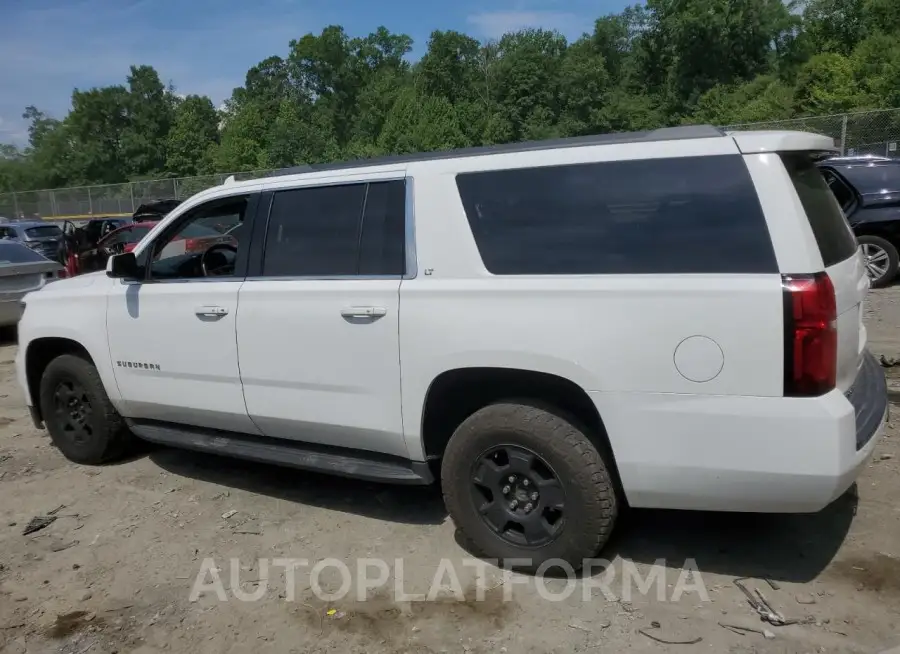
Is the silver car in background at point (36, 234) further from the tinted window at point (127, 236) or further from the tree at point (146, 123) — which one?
the tree at point (146, 123)

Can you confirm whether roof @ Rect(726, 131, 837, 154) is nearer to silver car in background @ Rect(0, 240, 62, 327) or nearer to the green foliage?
silver car in background @ Rect(0, 240, 62, 327)

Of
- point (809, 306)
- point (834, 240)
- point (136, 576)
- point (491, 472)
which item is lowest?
point (136, 576)

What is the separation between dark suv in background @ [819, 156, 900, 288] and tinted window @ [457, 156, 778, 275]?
797 cm

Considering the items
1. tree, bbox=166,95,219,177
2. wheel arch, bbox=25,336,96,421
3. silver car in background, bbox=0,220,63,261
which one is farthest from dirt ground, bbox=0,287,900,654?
tree, bbox=166,95,219,177

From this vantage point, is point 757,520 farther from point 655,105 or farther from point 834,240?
point 655,105

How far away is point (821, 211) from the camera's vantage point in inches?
130

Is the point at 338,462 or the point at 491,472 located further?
the point at 338,462

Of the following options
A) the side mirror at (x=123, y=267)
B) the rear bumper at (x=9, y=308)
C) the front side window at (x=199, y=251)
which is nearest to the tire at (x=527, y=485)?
Answer: the front side window at (x=199, y=251)

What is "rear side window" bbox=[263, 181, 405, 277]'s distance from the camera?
3838 mm

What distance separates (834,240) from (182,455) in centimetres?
456

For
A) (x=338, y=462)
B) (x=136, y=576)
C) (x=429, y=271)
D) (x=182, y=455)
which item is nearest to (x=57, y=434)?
(x=182, y=455)

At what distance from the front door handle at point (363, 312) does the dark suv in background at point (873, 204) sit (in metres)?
8.38

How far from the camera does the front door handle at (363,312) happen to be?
372 cm

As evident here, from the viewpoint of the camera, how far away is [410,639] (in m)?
3.19
